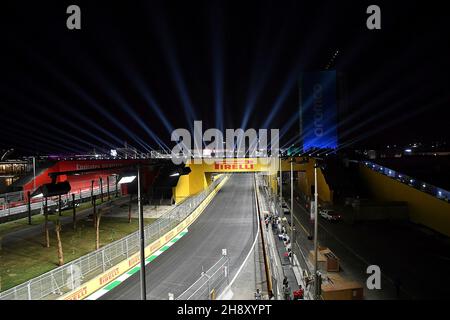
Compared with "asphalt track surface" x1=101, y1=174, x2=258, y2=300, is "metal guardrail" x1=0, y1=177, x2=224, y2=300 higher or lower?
higher

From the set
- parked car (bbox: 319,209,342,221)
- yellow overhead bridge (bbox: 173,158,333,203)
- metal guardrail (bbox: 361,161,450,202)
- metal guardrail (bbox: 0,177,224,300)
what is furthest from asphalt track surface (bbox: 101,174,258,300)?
metal guardrail (bbox: 361,161,450,202)

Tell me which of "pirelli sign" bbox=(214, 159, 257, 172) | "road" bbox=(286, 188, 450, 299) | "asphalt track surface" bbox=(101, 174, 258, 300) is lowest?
"road" bbox=(286, 188, 450, 299)

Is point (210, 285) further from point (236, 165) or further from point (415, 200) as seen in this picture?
point (236, 165)

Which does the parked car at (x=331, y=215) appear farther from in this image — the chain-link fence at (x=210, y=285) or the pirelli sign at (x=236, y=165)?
the chain-link fence at (x=210, y=285)

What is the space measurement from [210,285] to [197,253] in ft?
15.9

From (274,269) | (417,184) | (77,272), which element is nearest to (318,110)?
(417,184)

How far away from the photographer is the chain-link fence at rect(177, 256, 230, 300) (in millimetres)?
11758

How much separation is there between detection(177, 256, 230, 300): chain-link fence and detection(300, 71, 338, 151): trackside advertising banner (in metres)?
39.1

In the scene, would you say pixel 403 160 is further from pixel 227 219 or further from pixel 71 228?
pixel 71 228

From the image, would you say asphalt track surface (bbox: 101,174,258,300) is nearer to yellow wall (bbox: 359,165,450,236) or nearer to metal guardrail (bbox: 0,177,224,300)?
metal guardrail (bbox: 0,177,224,300)

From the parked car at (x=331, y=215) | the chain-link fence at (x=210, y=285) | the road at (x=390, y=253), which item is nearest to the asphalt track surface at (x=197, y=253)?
the chain-link fence at (x=210, y=285)
